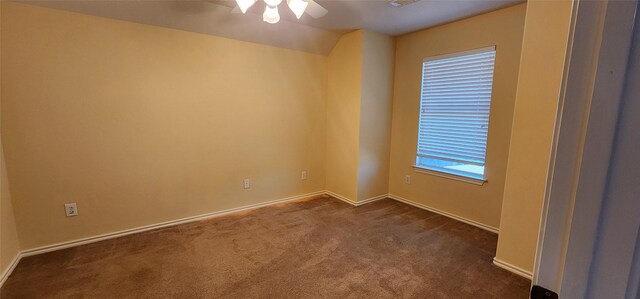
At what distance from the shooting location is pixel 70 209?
8.41 ft

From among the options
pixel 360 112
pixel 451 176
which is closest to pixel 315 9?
pixel 360 112

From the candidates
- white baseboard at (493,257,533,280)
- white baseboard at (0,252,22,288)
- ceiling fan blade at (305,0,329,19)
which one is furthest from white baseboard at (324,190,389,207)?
white baseboard at (0,252,22,288)

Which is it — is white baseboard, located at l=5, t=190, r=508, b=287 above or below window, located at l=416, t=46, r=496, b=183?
below

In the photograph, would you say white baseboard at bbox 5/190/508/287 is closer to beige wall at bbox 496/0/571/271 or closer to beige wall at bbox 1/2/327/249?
beige wall at bbox 1/2/327/249

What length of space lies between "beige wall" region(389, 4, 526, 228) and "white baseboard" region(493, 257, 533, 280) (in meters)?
0.80

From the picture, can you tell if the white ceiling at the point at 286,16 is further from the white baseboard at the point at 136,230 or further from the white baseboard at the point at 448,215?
the white baseboard at the point at 448,215

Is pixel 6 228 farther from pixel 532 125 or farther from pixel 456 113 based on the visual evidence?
pixel 456 113

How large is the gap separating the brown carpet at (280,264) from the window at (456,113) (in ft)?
2.48

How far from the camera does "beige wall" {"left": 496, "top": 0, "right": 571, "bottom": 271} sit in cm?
193

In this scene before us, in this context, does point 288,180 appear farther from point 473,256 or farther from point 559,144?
point 559,144

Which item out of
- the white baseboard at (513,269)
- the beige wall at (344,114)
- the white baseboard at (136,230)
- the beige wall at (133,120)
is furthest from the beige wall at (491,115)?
the white baseboard at (136,230)

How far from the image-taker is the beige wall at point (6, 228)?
210 centimetres

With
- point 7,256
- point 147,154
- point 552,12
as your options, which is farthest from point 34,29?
point 552,12

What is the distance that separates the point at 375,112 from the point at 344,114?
43cm
